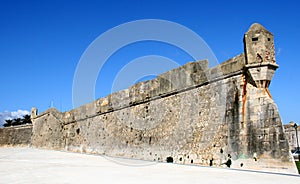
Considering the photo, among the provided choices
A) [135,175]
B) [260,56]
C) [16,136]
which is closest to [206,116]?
[260,56]

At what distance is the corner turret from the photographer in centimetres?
629

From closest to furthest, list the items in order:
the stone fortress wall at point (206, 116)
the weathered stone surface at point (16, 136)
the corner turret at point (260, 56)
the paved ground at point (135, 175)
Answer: the paved ground at point (135, 175) → the stone fortress wall at point (206, 116) → the corner turret at point (260, 56) → the weathered stone surface at point (16, 136)

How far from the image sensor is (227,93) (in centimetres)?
713

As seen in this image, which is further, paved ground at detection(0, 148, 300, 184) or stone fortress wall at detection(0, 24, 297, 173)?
stone fortress wall at detection(0, 24, 297, 173)

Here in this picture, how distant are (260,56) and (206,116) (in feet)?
7.27

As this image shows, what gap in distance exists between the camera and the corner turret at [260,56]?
247 inches

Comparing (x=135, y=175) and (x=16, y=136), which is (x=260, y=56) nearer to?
(x=135, y=175)

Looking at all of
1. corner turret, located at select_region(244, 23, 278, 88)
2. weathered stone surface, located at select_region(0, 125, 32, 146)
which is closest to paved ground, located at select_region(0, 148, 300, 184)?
corner turret, located at select_region(244, 23, 278, 88)

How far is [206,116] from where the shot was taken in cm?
764

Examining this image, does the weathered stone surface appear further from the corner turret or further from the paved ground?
the corner turret

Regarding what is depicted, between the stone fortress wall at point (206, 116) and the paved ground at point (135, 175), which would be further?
the stone fortress wall at point (206, 116)

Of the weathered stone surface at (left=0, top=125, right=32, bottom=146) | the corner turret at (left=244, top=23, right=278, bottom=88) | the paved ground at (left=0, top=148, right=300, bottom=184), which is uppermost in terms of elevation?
the corner turret at (left=244, top=23, right=278, bottom=88)

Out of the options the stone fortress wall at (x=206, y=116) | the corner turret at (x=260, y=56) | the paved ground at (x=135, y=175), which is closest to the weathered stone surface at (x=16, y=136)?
the stone fortress wall at (x=206, y=116)

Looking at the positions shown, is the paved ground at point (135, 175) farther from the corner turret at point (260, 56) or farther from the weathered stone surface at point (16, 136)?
the weathered stone surface at point (16, 136)
